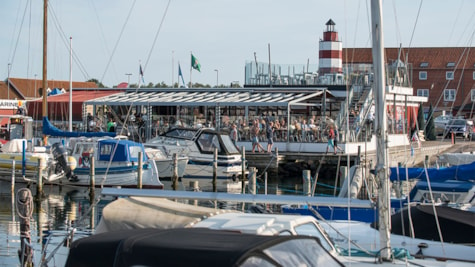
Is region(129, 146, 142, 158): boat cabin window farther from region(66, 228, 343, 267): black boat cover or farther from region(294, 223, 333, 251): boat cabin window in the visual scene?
region(66, 228, 343, 267): black boat cover

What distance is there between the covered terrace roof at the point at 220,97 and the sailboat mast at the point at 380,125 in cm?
2842

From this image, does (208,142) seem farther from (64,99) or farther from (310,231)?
(310,231)

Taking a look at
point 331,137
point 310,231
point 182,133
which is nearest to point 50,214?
point 182,133

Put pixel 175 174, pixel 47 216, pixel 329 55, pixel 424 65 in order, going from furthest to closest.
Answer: pixel 424 65, pixel 329 55, pixel 175 174, pixel 47 216

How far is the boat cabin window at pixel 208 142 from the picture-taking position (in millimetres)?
33688

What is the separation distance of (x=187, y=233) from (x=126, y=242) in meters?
0.71

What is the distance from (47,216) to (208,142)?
12.3 metres

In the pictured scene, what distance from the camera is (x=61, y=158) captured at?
28.4m

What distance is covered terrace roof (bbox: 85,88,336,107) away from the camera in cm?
4019

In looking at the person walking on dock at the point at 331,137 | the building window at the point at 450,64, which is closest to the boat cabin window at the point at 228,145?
the person walking on dock at the point at 331,137

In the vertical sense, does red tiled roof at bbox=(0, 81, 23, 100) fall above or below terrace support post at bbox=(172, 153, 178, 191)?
above

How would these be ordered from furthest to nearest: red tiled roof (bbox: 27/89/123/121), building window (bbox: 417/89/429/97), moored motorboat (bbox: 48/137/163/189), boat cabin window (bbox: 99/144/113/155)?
1. building window (bbox: 417/89/429/97)
2. red tiled roof (bbox: 27/89/123/121)
3. boat cabin window (bbox: 99/144/113/155)
4. moored motorboat (bbox: 48/137/163/189)

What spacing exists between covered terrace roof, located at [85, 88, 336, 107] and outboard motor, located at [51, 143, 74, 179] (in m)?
12.1

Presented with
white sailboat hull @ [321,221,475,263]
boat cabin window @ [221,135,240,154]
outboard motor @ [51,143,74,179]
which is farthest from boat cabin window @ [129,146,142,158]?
white sailboat hull @ [321,221,475,263]
